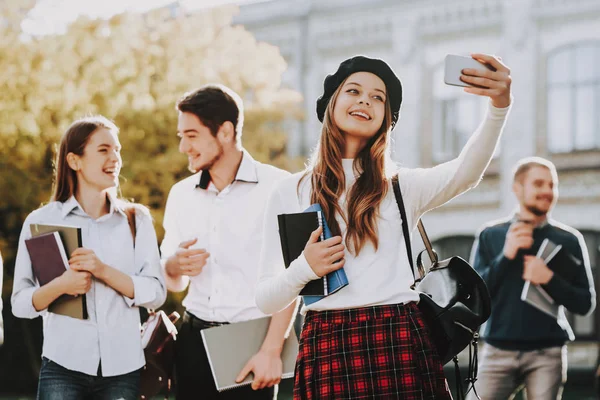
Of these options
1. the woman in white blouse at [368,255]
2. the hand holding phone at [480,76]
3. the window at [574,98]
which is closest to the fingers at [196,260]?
the woman in white blouse at [368,255]

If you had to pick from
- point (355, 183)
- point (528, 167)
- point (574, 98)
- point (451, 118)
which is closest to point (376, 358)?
point (355, 183)

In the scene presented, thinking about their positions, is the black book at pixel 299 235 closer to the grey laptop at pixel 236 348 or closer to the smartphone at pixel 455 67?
the smartphone at pixel 455 67

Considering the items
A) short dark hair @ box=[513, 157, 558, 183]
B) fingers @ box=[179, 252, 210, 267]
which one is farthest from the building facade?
fingers @ box=[179, 252, 210, 267]

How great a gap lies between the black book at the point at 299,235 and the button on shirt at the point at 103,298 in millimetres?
1288

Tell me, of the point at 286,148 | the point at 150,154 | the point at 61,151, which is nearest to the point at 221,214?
the point at 61,151

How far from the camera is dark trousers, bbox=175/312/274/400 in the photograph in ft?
16.1

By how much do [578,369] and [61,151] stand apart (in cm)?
1548

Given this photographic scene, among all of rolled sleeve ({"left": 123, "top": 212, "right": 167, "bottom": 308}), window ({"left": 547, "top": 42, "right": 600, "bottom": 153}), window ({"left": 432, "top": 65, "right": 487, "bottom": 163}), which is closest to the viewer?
rolled sleeve ({"left": 123, "top": 212, "right": 167, "bottom": 308})

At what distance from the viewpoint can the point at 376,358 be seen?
11.4 ft

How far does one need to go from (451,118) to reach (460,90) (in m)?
0.71

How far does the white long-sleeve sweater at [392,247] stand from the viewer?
3477 millimetres

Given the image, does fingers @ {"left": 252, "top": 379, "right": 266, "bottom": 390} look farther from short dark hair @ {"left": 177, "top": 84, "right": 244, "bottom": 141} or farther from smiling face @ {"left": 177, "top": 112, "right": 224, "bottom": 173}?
short dark hair @ {"left": 177, "top": 84, "right": 244, "bottom": 141}

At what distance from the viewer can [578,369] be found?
18469mm

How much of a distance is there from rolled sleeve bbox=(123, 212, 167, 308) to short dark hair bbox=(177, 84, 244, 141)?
0.59m
